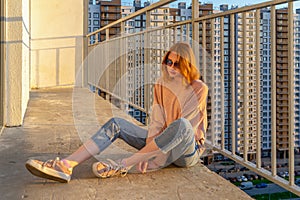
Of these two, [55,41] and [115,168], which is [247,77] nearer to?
[115,168]

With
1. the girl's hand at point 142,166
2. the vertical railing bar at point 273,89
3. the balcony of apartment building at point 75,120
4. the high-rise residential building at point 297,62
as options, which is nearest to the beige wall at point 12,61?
the balcony of apartment building at point 75,120

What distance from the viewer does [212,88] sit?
6.75ft

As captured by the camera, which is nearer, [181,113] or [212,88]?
[181,113]

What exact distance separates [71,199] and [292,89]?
36.0 inches

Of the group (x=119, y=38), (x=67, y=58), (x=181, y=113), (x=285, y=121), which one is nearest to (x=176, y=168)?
(x=181, y=113)

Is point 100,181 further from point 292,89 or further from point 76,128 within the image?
point 76,128

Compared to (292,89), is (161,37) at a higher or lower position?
higher

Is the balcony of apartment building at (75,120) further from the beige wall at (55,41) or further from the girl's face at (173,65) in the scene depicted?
the girl's face at (173,65)

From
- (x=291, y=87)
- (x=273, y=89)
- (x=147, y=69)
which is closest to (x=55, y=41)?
(x=147, y=69)

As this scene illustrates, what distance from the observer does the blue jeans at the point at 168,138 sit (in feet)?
5.26

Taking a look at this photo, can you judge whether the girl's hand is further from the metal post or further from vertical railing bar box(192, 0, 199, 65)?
the metal post

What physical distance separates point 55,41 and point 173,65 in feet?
17.4

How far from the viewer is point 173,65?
179 centimetres

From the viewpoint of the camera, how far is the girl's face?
1782 millimetres
